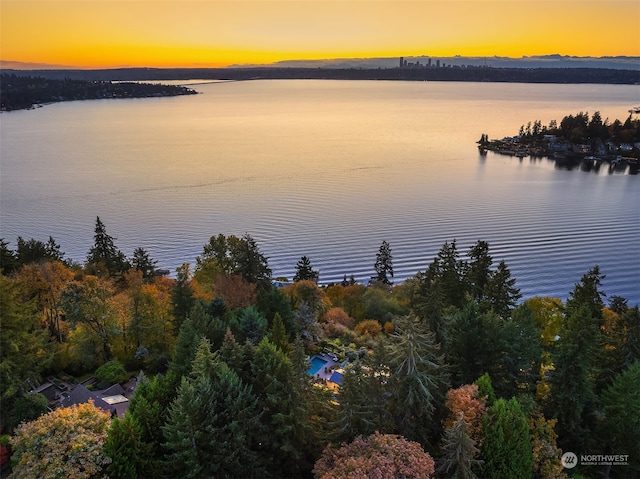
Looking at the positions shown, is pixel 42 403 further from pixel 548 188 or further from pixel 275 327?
pixel 548 188

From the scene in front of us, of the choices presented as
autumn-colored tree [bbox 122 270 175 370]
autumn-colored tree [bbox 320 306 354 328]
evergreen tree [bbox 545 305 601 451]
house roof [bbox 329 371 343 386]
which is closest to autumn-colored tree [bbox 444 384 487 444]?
evergreen tree [bbox 545 305 601 451]

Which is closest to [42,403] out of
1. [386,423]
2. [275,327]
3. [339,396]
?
[275,327]

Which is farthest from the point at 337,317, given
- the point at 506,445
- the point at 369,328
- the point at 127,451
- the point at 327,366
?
the point at 127,451

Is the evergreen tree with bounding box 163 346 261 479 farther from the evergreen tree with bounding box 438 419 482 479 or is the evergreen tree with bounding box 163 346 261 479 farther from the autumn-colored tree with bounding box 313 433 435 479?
the evergreen tree with bounding box 438 419 482 479

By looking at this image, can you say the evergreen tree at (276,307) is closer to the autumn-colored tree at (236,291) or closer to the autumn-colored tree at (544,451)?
the autumn-colored tree at (236,291)

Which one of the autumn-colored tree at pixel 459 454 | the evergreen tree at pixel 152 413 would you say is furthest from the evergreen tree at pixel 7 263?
the autumn-colored tree at pixel 459 454

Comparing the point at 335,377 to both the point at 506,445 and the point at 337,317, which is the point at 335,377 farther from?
the point at 506,445
